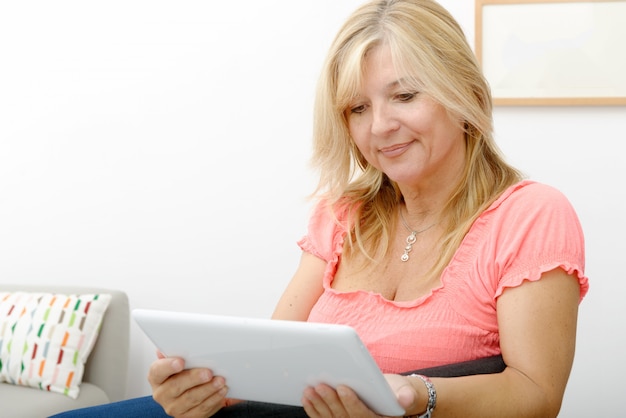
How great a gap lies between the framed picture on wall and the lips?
1053 mm

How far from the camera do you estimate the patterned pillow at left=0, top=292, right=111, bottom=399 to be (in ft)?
8.87

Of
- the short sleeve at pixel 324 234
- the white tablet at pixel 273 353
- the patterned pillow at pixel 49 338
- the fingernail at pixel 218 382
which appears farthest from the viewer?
the patterned pillow at pixel 49 338

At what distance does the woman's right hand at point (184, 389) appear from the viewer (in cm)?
132


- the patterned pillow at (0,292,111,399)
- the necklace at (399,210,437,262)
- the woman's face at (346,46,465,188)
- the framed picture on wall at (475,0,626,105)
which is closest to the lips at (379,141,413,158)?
the woman's face at (346,46,465,188)

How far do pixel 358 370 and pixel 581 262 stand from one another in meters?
0.48

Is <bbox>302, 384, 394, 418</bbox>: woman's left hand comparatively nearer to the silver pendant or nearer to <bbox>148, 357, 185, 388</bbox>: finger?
<bbox>148, 357, 185, 388</bbox>: finger

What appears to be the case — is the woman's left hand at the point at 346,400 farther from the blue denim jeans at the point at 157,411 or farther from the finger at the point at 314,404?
the blue denim jeans at the point at 157,411

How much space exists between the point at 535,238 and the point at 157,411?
2.27ft

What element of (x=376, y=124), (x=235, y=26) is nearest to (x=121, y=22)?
(x=235, y=26)

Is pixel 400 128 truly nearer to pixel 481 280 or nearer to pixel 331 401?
pixel 481 280

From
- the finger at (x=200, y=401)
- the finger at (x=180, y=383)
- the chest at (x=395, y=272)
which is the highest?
the chest at (x=395, y=272)

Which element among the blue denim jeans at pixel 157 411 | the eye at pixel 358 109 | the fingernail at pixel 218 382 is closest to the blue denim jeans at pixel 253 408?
the blue denim jeans at pixel 157 411

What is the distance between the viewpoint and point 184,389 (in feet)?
4.45

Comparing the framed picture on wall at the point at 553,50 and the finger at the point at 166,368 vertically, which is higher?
the framed picture on wall at the point at 553,50
